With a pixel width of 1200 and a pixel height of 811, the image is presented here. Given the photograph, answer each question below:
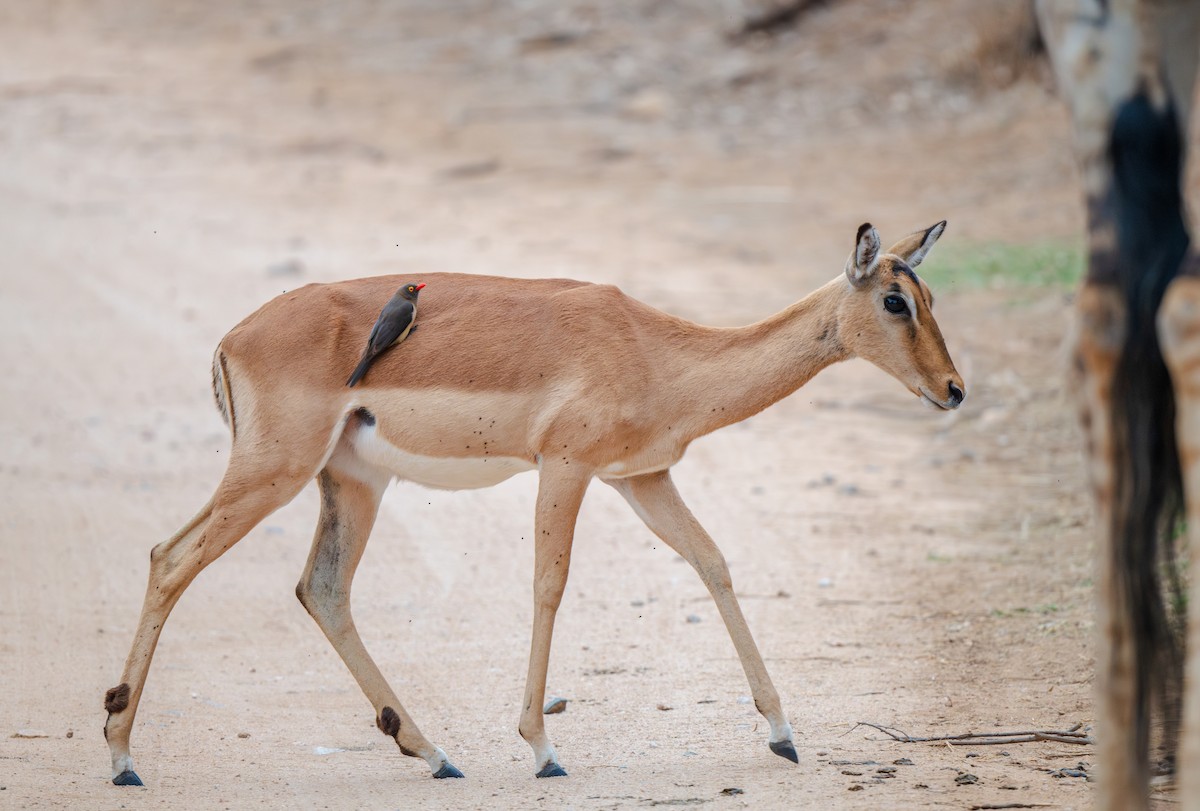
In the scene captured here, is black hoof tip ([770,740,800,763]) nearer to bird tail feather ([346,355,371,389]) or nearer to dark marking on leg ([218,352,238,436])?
bird tail feather ([346,355,371,389])

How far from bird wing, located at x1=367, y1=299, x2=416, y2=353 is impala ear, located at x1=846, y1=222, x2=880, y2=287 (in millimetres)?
1814

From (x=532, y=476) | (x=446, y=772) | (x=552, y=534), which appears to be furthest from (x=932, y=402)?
(x=532, y=476)

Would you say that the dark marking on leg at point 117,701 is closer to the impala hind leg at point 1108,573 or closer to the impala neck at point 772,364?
the impala neck at point 772,364

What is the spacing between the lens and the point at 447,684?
6.94 m

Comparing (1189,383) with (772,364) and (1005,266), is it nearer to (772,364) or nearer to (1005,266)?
(772,364)

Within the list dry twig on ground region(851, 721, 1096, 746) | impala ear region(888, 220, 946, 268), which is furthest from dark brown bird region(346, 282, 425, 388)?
dry twig on ground region(851, 721, 1096, 746)

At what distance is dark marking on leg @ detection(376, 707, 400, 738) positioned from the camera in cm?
596

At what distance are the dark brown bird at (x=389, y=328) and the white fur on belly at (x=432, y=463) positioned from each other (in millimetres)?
276

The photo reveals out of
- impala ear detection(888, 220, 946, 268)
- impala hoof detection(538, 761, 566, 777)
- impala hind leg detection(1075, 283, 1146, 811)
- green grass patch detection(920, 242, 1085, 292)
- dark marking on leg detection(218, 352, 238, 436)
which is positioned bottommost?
impala hoof detection(538, 761, 566, 777)

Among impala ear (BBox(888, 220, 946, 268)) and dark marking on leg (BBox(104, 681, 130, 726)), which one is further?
impala ear (BBox(888, 220, 946, 268))

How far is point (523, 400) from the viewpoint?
6.07 meters

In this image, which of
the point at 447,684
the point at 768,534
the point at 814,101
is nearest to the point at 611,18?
the point at 814,101

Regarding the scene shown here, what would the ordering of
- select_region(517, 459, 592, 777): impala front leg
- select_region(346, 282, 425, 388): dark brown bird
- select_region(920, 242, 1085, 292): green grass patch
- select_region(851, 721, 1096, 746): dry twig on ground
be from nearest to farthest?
select_region(851, 721, 1096, 746): dry twig on ground
select_region(517, 459, 592, 777): impala front leg
select_region(346, 282, 425, 388): dark brown bird
select_region(920, 242, 1085, 292): green grass patch

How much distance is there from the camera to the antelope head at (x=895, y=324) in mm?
5977
